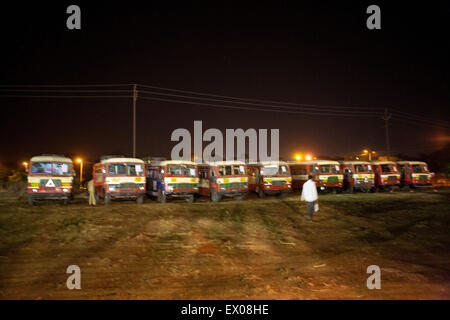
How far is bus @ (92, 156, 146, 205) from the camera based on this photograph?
15977 mm

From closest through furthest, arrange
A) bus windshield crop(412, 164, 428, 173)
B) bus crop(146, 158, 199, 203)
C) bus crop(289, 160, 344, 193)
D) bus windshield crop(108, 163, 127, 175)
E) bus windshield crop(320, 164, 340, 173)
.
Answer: bus windshield crop(108, 163, 127, 175) → bus crop(146, 158, 199, 203) → bus crop(289, 160, 344, 193) → bus windshield crop(320, 164, 340, 173) → bus windshield crop(412, 164, 428, 173)

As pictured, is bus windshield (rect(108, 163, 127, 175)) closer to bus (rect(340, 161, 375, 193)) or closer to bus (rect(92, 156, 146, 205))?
bus (rect(92, 156, 146, 205))

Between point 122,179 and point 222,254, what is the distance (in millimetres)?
9785

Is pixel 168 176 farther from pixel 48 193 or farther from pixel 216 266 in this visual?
pixel 216 266

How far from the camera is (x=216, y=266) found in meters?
7.02

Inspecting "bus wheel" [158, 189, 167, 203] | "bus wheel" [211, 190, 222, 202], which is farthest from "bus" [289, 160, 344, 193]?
"bus wheel" [158, 189, 167, 203]

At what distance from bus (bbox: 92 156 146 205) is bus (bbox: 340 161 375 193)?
50.3 feet

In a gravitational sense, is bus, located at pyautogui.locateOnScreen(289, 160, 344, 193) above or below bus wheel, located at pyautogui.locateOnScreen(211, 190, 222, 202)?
above

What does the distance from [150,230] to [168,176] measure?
22.4 feet

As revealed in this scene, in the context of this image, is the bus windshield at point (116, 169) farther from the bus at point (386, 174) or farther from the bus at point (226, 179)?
the bus at point (386, 174)

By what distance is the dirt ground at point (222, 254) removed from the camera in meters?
5.66

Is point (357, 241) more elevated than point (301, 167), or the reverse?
point (301, 167)

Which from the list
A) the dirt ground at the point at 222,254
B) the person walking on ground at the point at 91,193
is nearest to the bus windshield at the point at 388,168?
the dirt ground at the point at 222,254
